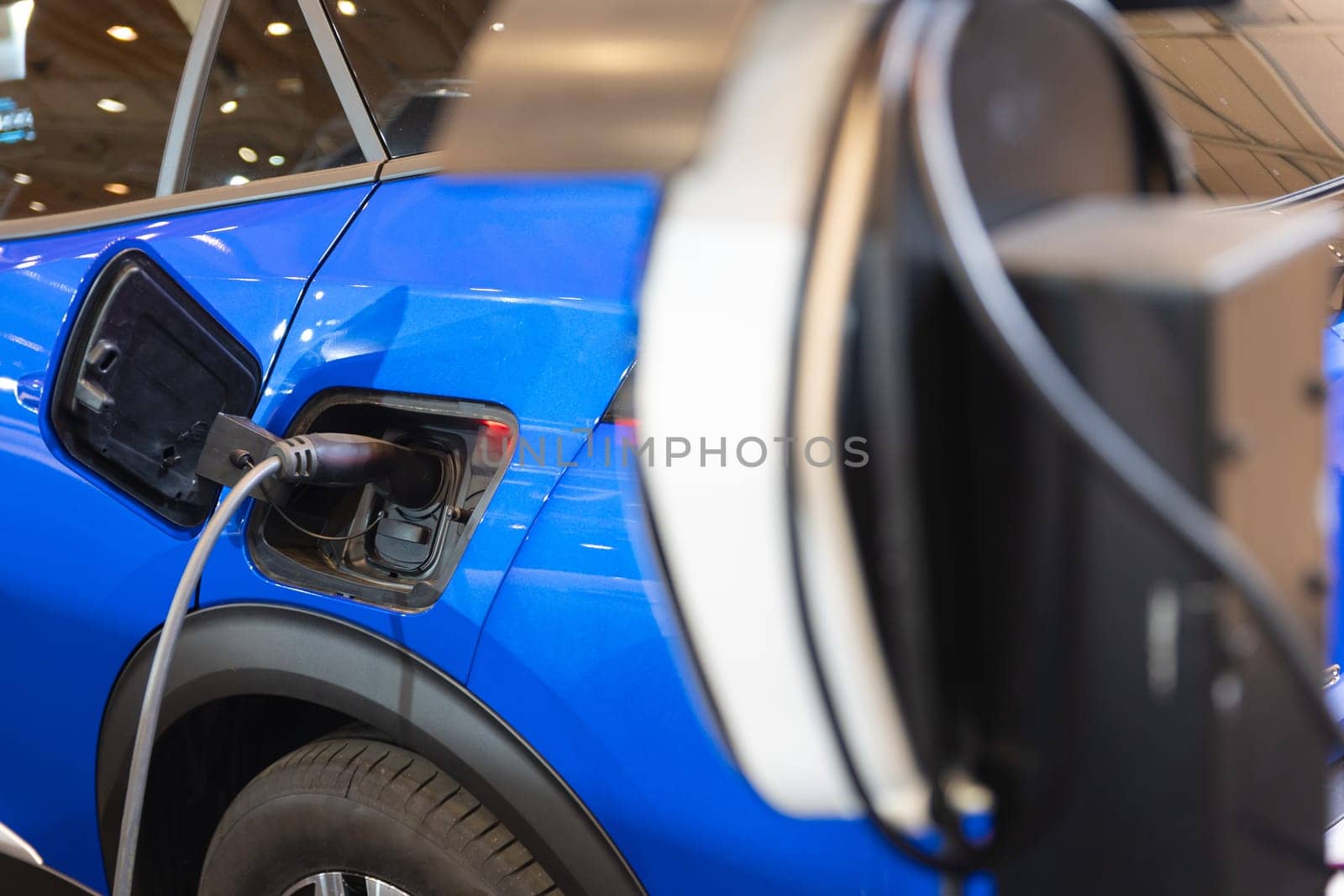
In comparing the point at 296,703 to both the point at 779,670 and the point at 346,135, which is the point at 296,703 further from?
the point at 779,670

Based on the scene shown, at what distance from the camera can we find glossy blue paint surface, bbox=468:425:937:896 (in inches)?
43.6

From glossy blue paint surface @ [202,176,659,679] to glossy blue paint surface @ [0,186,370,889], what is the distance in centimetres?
7

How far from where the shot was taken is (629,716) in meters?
1.16

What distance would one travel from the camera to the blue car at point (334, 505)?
1.16m

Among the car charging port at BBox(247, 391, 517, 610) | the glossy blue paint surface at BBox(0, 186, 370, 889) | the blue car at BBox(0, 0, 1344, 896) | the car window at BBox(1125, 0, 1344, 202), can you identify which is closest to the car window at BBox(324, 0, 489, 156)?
the blue car at BBox(0, 0, 1344, 896)

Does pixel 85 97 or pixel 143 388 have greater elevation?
pixel 85 97

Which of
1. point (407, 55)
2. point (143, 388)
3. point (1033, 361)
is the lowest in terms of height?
point (1033, 361)

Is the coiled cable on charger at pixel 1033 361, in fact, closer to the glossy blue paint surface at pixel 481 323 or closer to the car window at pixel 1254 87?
the glossy blue paint surface at pixel 481 323

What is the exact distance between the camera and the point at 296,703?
1.65m

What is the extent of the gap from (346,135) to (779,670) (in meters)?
1.14

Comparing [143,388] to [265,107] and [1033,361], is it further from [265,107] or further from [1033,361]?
[1033,361]

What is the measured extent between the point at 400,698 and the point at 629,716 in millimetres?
299

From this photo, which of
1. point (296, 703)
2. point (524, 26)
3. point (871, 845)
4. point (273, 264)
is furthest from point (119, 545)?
point (524, 26)

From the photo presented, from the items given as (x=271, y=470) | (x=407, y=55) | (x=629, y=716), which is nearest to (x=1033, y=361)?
(x=629, y=716)
